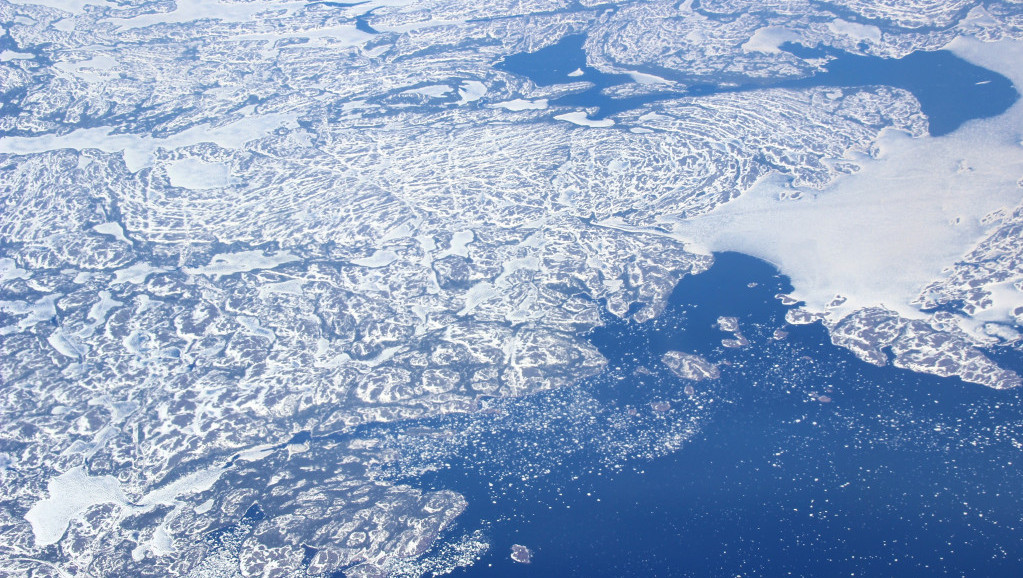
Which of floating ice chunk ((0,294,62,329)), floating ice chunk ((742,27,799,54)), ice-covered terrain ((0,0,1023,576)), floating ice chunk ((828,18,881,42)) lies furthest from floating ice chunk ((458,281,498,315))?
floating ice chunk ((828,18,881,42))

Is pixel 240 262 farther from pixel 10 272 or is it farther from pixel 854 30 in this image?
pixel 854 30

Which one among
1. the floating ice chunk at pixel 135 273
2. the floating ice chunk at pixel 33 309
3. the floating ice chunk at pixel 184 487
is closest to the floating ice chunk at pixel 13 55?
the floating ice chunk at pixel 33 309

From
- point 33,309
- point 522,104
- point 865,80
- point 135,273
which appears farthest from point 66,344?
point 865,80

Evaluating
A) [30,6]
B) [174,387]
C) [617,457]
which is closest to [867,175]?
[617,457]

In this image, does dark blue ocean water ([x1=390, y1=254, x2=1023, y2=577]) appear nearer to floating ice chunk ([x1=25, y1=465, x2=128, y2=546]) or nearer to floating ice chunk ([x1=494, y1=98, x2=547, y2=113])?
floating ice chunk ([x1=25, y1=465, x2=128, y2=546])

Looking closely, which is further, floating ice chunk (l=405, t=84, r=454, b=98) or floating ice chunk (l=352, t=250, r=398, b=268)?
floating ice chunk (l=405, t=84, r=454, b=98)
